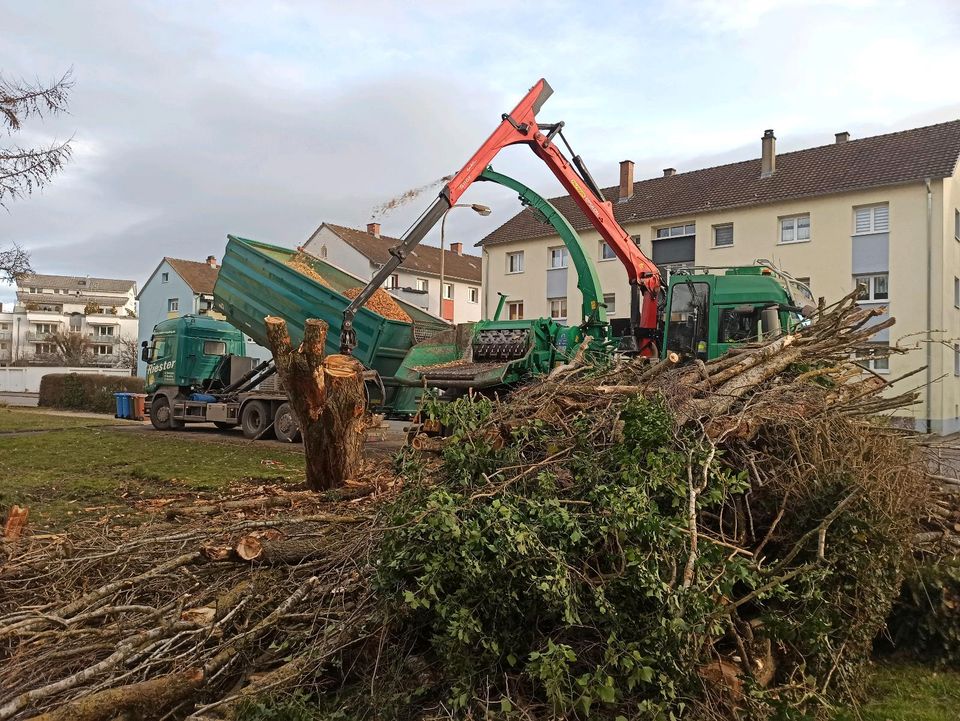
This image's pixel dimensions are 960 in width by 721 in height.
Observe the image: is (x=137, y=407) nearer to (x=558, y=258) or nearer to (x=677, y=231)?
(x=558, y=258)

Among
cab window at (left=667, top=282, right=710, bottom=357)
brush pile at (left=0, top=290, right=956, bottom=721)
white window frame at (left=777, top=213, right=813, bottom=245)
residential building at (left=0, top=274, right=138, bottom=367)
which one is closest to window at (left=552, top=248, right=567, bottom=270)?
white window frame at (left=777, top=213, right=813, bottom=245)

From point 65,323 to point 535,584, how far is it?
87802mm

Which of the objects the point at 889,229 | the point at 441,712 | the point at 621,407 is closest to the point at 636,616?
the point at 441,712

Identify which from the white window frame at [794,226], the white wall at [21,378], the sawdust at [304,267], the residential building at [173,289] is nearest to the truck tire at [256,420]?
the sawdust at [304,267]

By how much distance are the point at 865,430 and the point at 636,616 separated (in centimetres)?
260

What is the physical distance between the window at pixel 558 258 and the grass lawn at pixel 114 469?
1940 cm

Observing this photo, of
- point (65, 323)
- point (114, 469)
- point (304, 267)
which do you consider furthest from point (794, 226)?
point (65, 323)

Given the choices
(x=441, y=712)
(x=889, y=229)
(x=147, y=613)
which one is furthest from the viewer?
(x=889, y=229)

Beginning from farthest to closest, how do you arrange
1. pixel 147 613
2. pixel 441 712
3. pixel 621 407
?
pixel 621 407
pixel 147 613
pixel 441 712

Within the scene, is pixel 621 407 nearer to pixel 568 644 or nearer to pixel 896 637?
pixel 568 644

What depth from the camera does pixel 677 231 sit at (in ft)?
95.0

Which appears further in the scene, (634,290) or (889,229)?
(889,229)

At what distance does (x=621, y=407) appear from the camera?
4586 millimetres

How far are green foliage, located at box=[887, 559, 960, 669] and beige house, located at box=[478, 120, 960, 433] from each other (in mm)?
15465
